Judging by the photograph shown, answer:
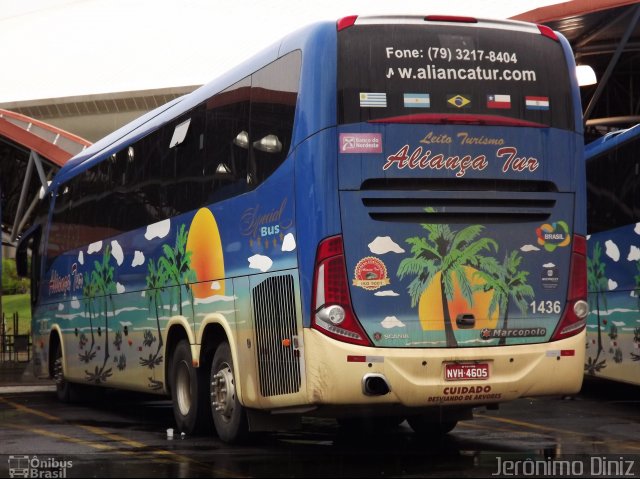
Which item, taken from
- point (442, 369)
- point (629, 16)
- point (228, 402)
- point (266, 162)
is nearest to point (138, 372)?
point (228, 402)

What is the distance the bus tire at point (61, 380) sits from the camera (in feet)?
67.2

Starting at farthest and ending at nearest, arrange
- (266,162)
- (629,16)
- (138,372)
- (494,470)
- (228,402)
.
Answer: (629,16) < (138,372) < (228,402) < (266,162) < (494,470)

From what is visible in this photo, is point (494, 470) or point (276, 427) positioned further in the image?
point (276, 427)

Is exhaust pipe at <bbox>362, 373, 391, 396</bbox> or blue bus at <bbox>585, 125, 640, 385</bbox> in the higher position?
blue bus at <bbox>585, 125, 640, 385</bbox>

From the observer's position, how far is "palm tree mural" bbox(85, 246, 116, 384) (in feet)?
57.3

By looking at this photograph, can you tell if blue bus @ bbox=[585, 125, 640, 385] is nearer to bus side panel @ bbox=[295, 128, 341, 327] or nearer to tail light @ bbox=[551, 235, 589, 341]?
tail light @ bbox=[551, 235, 589, 341]

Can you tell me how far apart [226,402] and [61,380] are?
8.43 meters

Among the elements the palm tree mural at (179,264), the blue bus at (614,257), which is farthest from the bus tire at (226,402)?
the blue bus at (614,257)

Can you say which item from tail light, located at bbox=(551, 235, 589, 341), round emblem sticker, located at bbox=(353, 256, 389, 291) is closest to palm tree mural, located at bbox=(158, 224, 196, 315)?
round emblem sticker, located at bbox=(353, 256, 389, 291)

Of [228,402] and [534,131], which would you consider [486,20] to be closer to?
[534,131]

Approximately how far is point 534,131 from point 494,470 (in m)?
3.12

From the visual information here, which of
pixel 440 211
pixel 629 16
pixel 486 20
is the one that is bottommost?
pixel 440 211

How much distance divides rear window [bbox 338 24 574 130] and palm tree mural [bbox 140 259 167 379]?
4.70m

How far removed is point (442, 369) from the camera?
36.3ft
